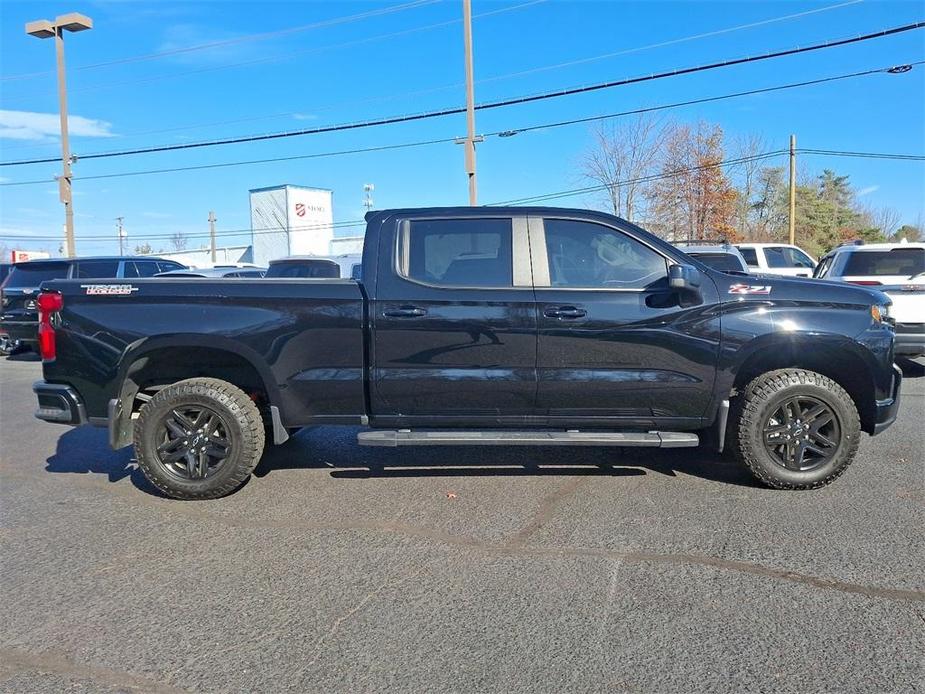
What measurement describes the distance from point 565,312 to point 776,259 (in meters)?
13.2

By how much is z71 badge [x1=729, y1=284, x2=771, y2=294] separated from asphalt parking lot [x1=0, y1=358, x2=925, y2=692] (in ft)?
4.57

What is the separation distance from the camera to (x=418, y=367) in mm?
4504

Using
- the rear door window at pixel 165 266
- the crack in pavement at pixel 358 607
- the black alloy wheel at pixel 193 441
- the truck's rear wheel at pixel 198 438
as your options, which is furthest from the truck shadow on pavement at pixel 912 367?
the rear door window at pixel 165 266

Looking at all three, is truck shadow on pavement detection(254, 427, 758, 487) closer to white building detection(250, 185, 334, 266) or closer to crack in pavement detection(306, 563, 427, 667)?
crack in pavement detection(306, 563, 427, 667)

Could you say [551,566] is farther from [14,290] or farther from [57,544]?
[14,290]

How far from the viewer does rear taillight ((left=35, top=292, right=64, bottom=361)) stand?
456 centimetres

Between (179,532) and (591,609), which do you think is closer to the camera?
(591,609)

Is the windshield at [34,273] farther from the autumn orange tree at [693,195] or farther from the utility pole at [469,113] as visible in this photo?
the autumn orange tree at [693,195]

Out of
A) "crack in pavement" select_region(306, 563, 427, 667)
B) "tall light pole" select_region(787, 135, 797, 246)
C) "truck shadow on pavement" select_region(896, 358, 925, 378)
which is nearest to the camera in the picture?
"crack in pavement" select_region(306, 563, 427, 667)

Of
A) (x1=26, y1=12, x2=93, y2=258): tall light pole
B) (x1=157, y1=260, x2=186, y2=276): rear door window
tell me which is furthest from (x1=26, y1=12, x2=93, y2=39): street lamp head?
(x1=157, y1=260, x2=186, y2=276): rear door window

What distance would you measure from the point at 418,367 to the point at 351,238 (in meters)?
46.1

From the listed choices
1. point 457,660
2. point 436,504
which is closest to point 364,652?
point 457,660

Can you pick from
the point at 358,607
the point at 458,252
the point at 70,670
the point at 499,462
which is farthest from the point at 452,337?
the point at 70,670

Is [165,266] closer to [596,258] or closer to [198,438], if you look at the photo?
[198,438]
